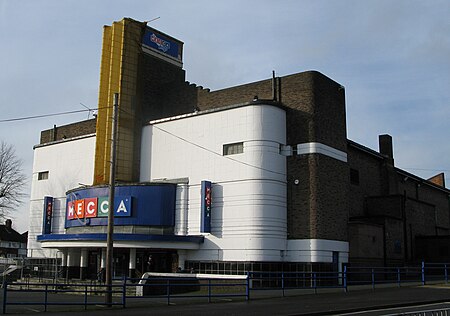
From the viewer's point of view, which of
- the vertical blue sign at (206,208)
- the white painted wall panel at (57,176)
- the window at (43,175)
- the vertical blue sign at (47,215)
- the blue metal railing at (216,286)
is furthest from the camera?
the window at (43,175)

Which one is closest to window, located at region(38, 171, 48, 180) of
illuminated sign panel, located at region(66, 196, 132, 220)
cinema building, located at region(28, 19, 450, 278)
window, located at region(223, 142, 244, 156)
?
cinema building, located at region(28, 19, 450, 278)

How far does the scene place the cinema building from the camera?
34625 millimetres

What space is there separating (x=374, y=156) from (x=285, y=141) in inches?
536

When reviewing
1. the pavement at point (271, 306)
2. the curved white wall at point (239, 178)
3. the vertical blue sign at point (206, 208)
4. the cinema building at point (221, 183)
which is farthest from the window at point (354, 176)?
the pavement at point (271, 306)

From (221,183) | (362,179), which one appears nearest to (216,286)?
(221,183)

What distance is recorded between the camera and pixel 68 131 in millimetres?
51312

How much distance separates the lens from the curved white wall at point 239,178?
112 ft

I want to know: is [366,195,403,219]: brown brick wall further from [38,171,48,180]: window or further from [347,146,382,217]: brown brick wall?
[38,171,48,180]: window

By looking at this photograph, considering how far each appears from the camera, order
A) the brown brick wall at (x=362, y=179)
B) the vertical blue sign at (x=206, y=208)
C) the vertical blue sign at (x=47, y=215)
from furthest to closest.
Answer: the vertical blue sign at (x=47, y=215) < the brown brick wall at (x=362, y=179) < the vertical blue sign at (x=206, y=208)

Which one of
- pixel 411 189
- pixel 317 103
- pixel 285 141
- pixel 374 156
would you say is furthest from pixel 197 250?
pixel 411 189

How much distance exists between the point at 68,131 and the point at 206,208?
2190 cm

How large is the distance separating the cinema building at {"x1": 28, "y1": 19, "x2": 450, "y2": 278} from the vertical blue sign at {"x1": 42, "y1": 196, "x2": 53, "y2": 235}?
11.3 inches

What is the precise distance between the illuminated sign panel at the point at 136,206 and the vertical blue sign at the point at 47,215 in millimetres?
8168

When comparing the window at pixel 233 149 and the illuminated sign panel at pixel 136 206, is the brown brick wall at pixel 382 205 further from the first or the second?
the illuminated sign panel at pixel 136 206
